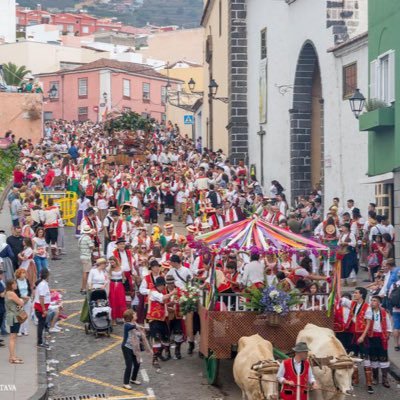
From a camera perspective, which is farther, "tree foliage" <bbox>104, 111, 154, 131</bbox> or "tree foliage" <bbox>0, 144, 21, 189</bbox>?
"tree foliage" <bbox>104, 111, 154, 131</bbox>

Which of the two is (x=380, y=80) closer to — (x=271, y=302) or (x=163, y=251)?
(x=163, y=251)

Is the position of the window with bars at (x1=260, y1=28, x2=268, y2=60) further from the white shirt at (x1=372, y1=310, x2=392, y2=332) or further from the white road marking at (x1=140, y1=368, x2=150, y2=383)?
the white shirt at (x1=372, y1=310, x2=392, y2=332)

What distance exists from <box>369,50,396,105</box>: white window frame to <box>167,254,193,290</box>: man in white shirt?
7581 mm

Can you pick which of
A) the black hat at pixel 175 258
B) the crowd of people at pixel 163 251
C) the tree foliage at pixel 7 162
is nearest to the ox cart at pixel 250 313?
the crowd of people at pixel 163 251

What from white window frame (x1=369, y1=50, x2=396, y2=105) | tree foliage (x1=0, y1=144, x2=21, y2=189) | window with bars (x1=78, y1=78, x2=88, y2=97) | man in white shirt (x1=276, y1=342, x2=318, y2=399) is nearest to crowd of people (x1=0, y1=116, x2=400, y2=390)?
tree foliage (x1=0, y1=144, x2=21, y2=189)

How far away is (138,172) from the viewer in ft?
128

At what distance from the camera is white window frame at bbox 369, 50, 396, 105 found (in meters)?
25.9

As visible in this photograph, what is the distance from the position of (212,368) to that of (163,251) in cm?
577

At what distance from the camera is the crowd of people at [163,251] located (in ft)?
61.0

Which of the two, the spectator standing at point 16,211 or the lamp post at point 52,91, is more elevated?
the lamp post at point 52,91

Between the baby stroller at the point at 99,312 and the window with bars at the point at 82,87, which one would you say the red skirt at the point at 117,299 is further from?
the window with bars at the point at 82,87

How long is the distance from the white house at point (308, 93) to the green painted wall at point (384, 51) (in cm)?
89

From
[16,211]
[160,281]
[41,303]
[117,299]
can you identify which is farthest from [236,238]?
[16,211]

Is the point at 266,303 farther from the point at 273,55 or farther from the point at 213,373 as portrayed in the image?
the point at 273,55
